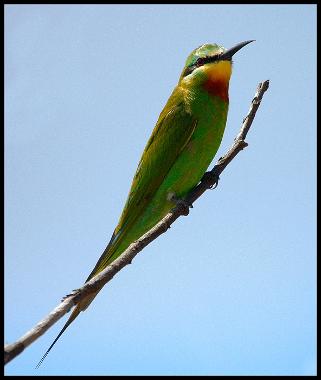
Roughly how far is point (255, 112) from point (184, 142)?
1399mm

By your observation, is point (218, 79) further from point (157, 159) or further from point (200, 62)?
point (157, 159)

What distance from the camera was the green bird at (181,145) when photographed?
470 cm

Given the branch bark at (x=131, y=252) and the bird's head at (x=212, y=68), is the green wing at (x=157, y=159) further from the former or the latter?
the branch bark at (x=131, y=252)

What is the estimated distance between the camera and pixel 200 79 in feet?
16.9

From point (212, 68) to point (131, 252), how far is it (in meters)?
2.97

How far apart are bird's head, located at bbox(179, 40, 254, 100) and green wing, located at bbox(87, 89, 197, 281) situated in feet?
0.97

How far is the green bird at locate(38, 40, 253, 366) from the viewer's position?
15.4 ft

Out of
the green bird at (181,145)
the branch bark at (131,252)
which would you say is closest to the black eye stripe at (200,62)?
the green bird at (181,145)

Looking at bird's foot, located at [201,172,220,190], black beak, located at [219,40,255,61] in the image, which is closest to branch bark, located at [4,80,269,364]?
bird's foot, located at [201,172,220,190]

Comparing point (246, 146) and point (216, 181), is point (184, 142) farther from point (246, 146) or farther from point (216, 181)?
point (246, 146)

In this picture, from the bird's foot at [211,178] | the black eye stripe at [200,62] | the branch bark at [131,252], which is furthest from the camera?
the black eye stripe at [200,62]

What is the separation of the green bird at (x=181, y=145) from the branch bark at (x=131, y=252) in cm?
32

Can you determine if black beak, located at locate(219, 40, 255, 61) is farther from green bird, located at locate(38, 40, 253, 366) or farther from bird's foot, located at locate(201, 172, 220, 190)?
bird's foot, located at locate(201, 172, 220, 190)
